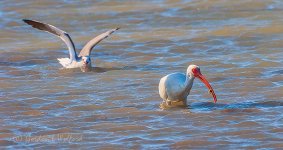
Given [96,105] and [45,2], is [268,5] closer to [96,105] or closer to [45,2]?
[45,2]

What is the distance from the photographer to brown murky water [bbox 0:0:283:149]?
9930 millimetres

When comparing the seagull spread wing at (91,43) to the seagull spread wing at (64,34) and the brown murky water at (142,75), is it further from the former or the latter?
the brown murky water at (142,75)

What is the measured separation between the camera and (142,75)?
1336 centimetres

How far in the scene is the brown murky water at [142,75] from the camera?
9930 mm

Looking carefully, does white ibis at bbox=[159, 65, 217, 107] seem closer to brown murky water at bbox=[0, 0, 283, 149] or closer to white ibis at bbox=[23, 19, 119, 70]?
brown murky water at bbox=[0, 0, 283, 149]

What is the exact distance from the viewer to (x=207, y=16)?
17891mm

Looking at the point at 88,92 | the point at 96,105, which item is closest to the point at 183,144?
the point at 96,105

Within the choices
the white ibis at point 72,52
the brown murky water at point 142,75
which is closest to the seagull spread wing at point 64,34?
the white ibis at point 72,52

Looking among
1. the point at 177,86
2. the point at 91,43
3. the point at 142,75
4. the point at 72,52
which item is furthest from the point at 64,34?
the point at 177,86

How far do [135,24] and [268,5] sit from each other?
2.79 meters

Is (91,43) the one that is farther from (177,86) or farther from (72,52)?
(177,86)

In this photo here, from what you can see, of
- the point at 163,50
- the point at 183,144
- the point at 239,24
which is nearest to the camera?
the point at 183,144

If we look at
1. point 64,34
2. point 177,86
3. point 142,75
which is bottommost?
point 142,75

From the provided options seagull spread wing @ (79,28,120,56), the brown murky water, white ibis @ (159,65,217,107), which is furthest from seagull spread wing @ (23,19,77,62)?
white ibis @ (159,65,217,107)
